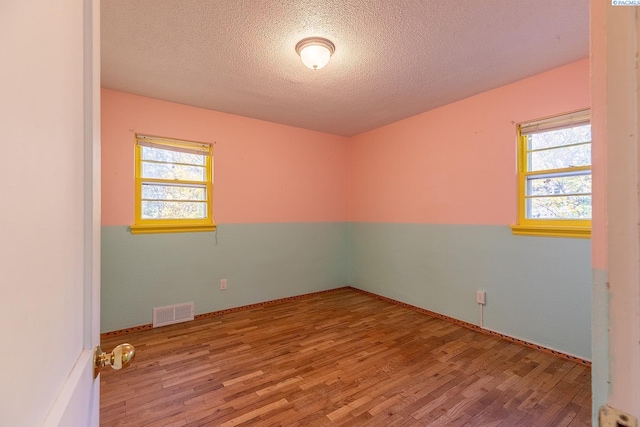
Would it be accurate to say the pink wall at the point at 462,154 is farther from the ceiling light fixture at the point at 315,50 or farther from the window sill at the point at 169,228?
the window sill at the point at 169,228

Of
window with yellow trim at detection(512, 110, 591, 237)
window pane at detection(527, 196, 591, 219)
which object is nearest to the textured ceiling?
window with yellow trim at detection(512, 110, 591, 237)

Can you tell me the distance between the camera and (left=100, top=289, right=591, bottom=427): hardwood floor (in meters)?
1.63

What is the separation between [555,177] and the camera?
2.44m

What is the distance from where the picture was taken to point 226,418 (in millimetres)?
1604

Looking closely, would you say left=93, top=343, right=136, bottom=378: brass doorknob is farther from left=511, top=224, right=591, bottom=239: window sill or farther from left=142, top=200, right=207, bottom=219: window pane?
left=511, top=224, right=591, bottom=239: window sill

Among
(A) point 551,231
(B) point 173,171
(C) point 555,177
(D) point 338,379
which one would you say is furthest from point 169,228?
(C) point 555,177

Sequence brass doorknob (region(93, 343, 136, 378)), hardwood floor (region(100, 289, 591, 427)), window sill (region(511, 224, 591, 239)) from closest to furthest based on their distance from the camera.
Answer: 1. brass doorknob (region(93, 343, 136, 378))
2. hardwood floor (region(100, 289, 591, 427))
3. window sill (region(511, 224, 591, 239))

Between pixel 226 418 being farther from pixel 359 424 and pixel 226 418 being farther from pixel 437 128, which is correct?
pixel 437 128

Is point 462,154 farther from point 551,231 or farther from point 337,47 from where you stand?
point 337,47

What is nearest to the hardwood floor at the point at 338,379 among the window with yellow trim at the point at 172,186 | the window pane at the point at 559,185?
the window with yellow trim at the point at 172,186

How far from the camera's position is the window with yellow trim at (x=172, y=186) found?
2945 millimetres

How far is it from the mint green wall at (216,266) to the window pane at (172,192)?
1.40 feet

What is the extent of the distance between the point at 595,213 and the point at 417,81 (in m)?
2.53

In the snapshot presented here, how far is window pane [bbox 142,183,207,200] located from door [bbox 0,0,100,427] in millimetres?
2648
